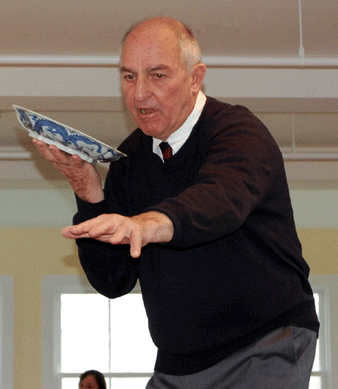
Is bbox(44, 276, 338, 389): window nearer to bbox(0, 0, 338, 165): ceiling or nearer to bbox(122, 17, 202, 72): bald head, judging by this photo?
bbox(0, 0, 338, 165): ceiling

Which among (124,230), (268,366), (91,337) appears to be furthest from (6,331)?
(124,230)

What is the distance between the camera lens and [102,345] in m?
7.14

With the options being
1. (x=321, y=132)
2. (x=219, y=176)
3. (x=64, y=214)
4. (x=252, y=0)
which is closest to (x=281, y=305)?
(x=219, y=176)

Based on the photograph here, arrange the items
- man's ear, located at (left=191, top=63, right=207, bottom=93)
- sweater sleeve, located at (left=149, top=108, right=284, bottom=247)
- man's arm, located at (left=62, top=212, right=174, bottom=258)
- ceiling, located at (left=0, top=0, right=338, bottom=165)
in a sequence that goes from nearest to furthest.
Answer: man's arm, located at (left=62, top=212, right=174, bottom=258)
sweater sleeve, located at (left=149, top=108, right=284, bottom=247)
man's ear, located at (left=191, top=63, right=207, bottom=93)
ceiling, located at (left=0, top=0, right=338, bottom=165)

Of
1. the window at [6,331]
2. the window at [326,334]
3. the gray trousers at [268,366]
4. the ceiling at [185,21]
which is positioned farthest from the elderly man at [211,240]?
the window at [326,334]

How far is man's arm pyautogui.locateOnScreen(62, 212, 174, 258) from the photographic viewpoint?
106 cm

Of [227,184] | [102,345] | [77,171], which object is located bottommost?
[102,345]

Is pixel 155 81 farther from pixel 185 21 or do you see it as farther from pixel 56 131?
pixel 185 21

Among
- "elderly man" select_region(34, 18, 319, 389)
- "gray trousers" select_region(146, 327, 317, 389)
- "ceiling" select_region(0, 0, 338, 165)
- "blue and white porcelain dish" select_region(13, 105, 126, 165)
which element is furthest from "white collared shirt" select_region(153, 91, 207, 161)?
"ceiling" select_region(0, 0, 338, 165)

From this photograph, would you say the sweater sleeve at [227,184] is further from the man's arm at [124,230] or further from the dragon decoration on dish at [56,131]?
the dragon decoration on dish at [56,131]

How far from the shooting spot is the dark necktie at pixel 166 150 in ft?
5.32

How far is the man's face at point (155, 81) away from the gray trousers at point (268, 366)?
528 mm

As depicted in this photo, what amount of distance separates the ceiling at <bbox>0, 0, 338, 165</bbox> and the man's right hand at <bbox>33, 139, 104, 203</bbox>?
6.49 feet

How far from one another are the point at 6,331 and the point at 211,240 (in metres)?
6.30
